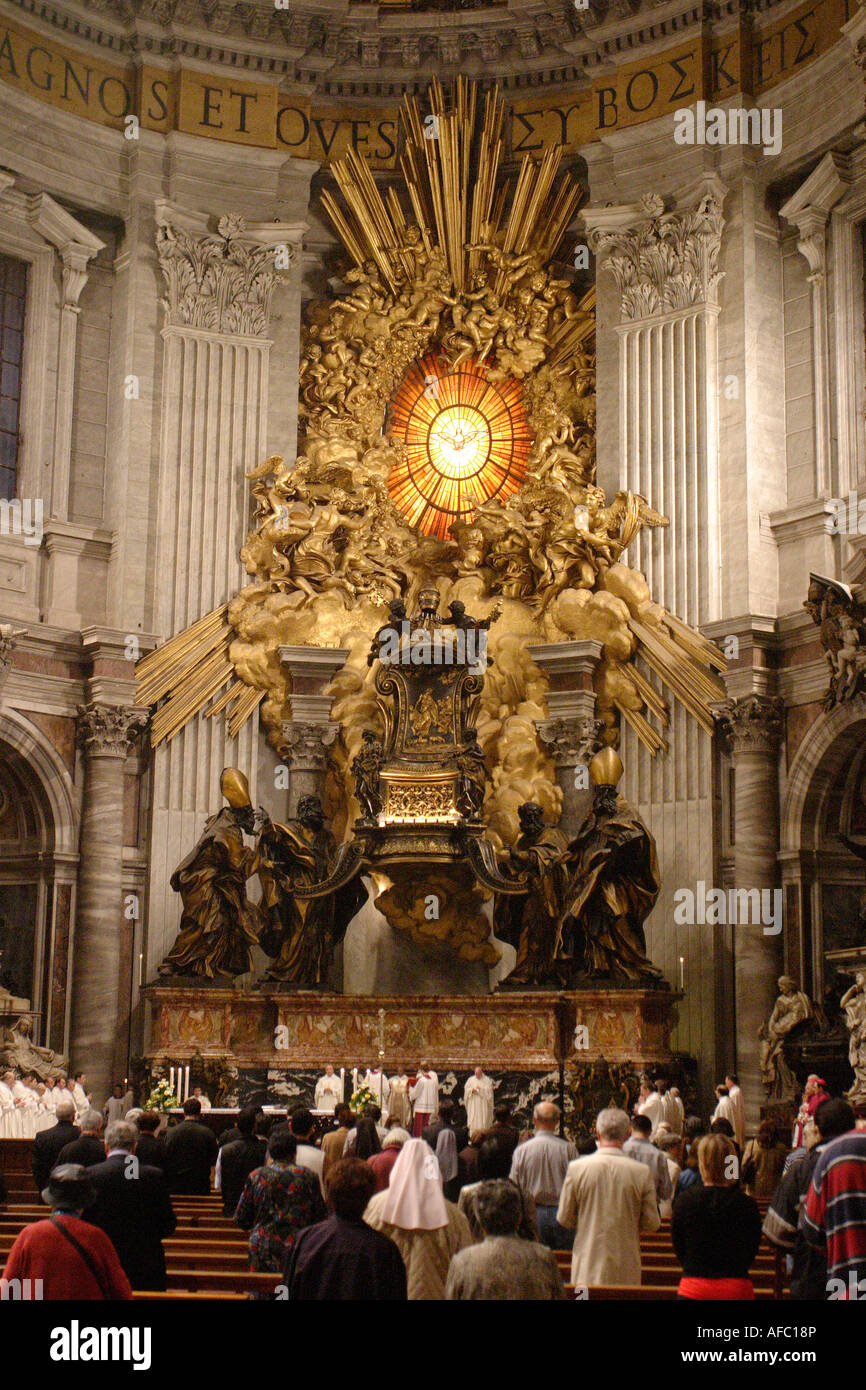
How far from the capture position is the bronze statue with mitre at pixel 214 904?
753 inches

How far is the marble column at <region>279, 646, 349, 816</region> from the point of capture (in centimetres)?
2111

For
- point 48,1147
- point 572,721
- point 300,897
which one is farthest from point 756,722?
point 48,1147

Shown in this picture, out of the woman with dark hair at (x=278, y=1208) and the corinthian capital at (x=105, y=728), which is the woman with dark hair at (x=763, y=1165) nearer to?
the woman with dark hair at (x=278, y=1208)

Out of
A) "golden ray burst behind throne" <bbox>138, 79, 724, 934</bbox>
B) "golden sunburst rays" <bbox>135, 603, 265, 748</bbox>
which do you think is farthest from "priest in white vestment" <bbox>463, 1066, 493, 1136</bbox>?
"golden sunburst rays" <bbox>135, 603, 265, 748</bbox>

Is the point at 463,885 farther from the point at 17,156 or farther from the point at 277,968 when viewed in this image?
the point at 17,156

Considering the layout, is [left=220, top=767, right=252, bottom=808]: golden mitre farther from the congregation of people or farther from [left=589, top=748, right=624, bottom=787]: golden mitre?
the congregation of people

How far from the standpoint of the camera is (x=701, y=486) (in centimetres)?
2055

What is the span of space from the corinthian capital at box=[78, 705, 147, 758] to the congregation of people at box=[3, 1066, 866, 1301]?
10.8 meters

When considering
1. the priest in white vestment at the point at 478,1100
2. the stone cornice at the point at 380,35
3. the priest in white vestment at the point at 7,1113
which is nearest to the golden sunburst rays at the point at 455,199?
the stone cornice at the point at 380,35

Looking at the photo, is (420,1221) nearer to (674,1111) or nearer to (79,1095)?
(674,1111)

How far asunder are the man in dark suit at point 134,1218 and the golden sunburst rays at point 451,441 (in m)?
16.8

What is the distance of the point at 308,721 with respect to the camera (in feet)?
69.5

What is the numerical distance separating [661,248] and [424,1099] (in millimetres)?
10308
